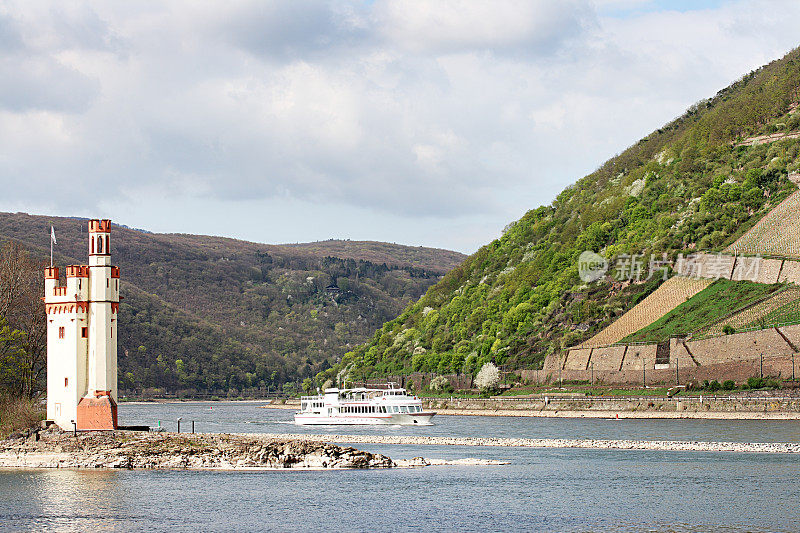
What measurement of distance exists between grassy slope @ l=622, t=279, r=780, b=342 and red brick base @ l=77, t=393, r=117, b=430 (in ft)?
257

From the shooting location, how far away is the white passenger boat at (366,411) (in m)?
110

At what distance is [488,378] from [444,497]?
93.7 metres

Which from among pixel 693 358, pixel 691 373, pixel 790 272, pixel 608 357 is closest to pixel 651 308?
pixel 608 357

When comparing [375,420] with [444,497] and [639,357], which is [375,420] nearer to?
[639,357]

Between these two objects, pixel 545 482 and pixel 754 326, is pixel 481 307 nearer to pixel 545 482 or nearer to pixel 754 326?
pixel 754 326

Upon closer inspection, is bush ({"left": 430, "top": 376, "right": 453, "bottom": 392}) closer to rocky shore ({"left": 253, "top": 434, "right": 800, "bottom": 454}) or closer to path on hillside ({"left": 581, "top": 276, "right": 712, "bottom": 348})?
path on hillside ({"left": 581, "top": 276, "right": 712, "bottom": 348})

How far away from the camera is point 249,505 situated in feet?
159

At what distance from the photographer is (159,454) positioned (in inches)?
2367

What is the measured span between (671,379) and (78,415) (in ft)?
247

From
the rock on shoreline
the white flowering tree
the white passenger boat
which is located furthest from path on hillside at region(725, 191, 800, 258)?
the rock on shoreline

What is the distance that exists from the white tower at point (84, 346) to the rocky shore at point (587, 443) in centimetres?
1626

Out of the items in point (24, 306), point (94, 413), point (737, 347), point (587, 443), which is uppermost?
point (24, 306)

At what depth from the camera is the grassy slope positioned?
12200 centimetres

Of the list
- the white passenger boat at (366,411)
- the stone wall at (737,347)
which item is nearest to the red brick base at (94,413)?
the white passenger boat at (366,411)
